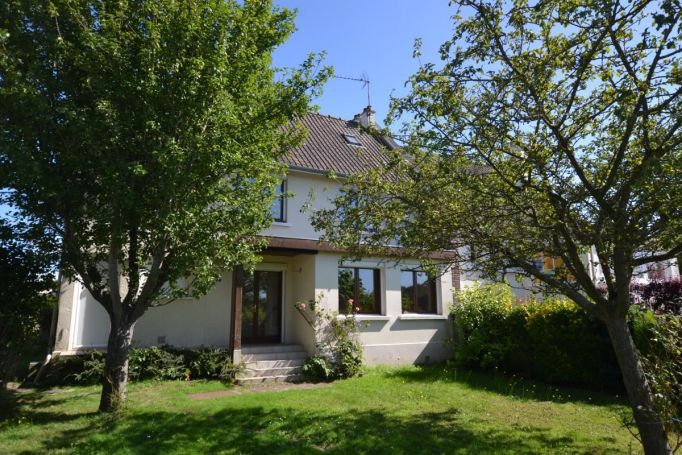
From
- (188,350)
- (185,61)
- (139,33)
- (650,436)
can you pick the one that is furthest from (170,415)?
(650,436)

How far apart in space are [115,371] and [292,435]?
11.5 ft

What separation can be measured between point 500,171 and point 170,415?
22.5 feet

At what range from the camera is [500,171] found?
636 centimetres

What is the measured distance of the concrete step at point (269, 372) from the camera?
11.8m

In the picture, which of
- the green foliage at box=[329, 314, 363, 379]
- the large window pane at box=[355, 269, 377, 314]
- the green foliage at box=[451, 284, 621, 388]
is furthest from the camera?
the large window pane at box=[355, 269, 377, 314]

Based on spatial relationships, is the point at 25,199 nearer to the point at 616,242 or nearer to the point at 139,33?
the point at 139,33

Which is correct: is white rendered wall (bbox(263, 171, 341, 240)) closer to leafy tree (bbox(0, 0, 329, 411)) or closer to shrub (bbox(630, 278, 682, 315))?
leafy tree (bbox(0, 0, 329, 411))

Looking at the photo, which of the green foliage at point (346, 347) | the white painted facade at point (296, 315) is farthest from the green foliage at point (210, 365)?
the green foliage at point (346, 347)

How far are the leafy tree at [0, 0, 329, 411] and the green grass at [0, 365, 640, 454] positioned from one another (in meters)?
1.25

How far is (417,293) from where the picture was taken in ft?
52.3

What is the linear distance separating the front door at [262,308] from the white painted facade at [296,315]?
0.76ft

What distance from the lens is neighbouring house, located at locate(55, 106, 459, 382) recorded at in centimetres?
1270

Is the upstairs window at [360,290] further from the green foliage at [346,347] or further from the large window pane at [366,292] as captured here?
the green foliage at [346,347]

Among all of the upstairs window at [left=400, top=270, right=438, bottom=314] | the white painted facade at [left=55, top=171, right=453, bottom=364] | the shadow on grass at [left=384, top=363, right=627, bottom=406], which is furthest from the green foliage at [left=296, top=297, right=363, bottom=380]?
the upstairs window at [left=400, top=270, right=438, bottom=314]
